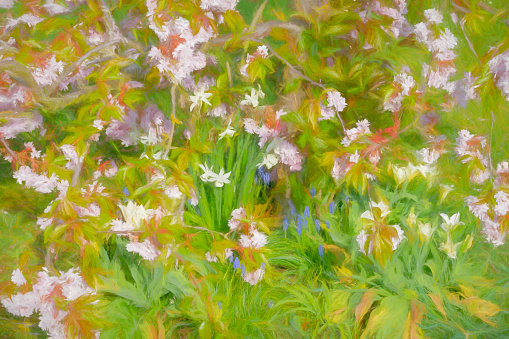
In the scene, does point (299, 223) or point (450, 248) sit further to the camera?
point (299, 223)

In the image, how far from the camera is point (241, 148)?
2051 millimetres

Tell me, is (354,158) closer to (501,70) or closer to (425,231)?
(425,231)

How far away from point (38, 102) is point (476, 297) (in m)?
2.02

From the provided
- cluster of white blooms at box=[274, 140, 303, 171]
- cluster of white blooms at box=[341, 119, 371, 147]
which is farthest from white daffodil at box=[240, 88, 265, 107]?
cluster of white blooms at box=[341, 119, 371, 147]

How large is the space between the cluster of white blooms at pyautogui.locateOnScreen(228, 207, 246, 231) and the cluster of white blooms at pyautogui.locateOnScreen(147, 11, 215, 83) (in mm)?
653

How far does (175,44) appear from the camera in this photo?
152 centimetres

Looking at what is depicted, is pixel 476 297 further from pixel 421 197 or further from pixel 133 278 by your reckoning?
pixel 133 278

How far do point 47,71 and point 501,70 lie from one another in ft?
6.12

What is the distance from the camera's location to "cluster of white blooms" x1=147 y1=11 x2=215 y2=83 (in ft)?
4.99

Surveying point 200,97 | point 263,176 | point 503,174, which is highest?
point 200,97

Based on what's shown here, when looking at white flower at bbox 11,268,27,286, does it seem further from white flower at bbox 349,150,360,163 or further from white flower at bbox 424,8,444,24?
white flower at bbox 424,8,444,24

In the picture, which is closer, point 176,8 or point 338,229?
point 176,8

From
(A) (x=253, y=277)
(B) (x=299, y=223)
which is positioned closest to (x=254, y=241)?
(A) (x=253, y=277)

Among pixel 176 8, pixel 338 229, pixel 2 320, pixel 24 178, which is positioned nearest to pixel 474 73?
pixel 338 229
